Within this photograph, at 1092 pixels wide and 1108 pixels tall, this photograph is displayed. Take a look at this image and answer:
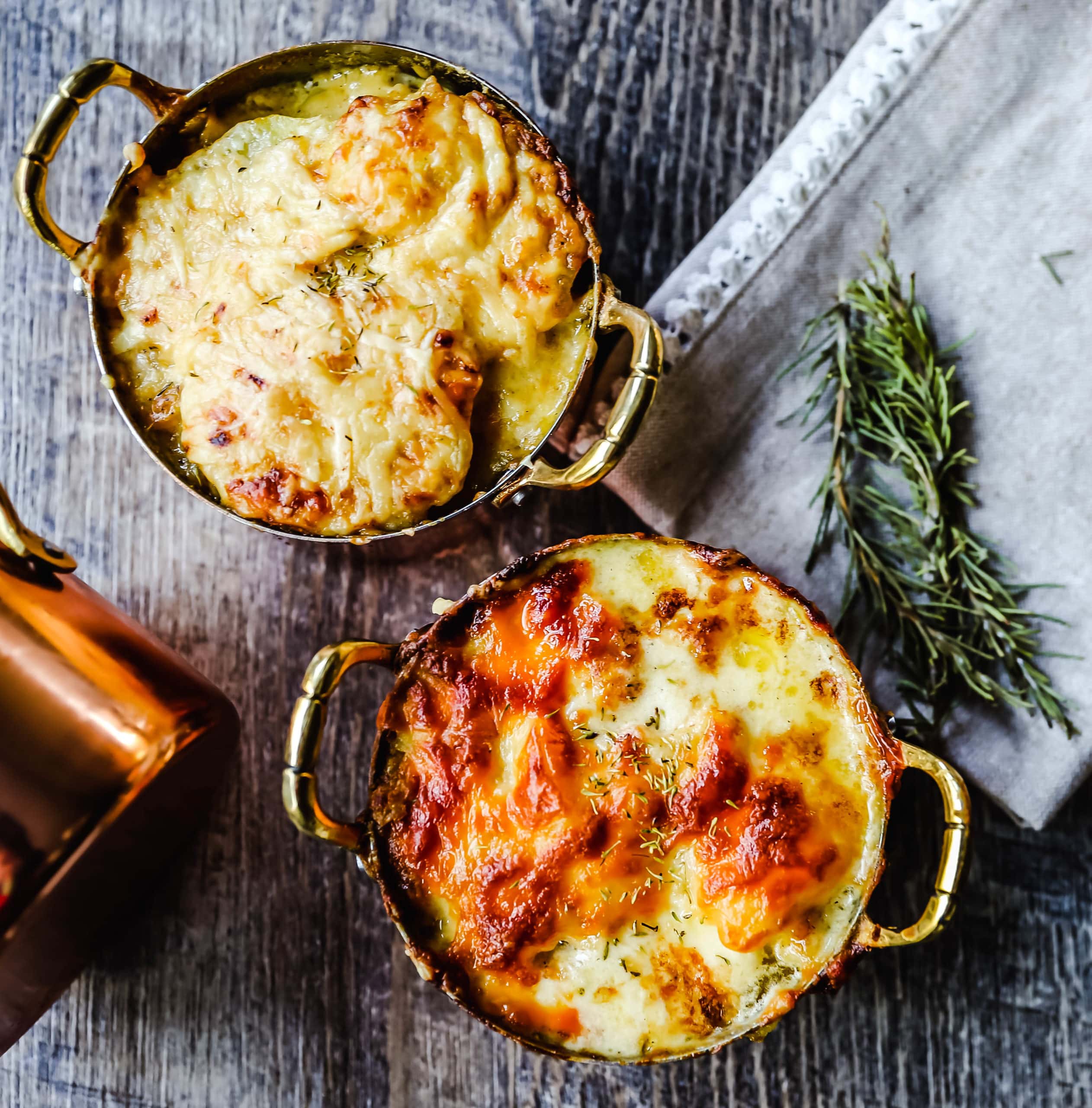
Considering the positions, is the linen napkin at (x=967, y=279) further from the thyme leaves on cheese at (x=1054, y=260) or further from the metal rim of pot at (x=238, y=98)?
the metal rim of pot at (x=238, y=98)

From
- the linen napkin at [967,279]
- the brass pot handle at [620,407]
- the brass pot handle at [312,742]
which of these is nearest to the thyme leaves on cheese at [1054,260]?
the linen napkin at [967,279]

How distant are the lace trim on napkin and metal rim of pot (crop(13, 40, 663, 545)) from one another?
202 mm

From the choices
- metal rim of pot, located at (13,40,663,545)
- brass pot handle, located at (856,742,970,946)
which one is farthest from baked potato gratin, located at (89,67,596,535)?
brass pot handle, located at (856,742,970,946)

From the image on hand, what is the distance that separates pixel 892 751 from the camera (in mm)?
1400

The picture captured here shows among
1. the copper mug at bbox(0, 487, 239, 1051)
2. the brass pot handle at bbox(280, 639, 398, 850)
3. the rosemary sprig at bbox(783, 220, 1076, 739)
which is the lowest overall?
the copper mug at bbox(0, 487, 239, 1051)

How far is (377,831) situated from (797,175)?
1.22 metres

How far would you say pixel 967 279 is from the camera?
5.67ft

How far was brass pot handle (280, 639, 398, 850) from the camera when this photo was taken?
1.45 m

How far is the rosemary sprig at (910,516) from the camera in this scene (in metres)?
1.66

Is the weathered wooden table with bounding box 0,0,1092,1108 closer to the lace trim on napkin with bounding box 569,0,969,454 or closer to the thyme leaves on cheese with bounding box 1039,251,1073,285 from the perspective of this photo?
the lace trim on napkin with bounding box 569,0,969,454

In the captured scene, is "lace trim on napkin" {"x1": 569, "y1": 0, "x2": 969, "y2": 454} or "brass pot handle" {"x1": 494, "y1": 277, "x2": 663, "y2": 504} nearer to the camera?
"brass pot handle" {"x1": 494, "y1": 277, "x2": 663, "y2": 504}

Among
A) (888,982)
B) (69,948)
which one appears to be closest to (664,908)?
(888,982)

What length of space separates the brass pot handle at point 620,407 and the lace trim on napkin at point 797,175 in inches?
7.4

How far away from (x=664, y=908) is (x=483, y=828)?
271mm
